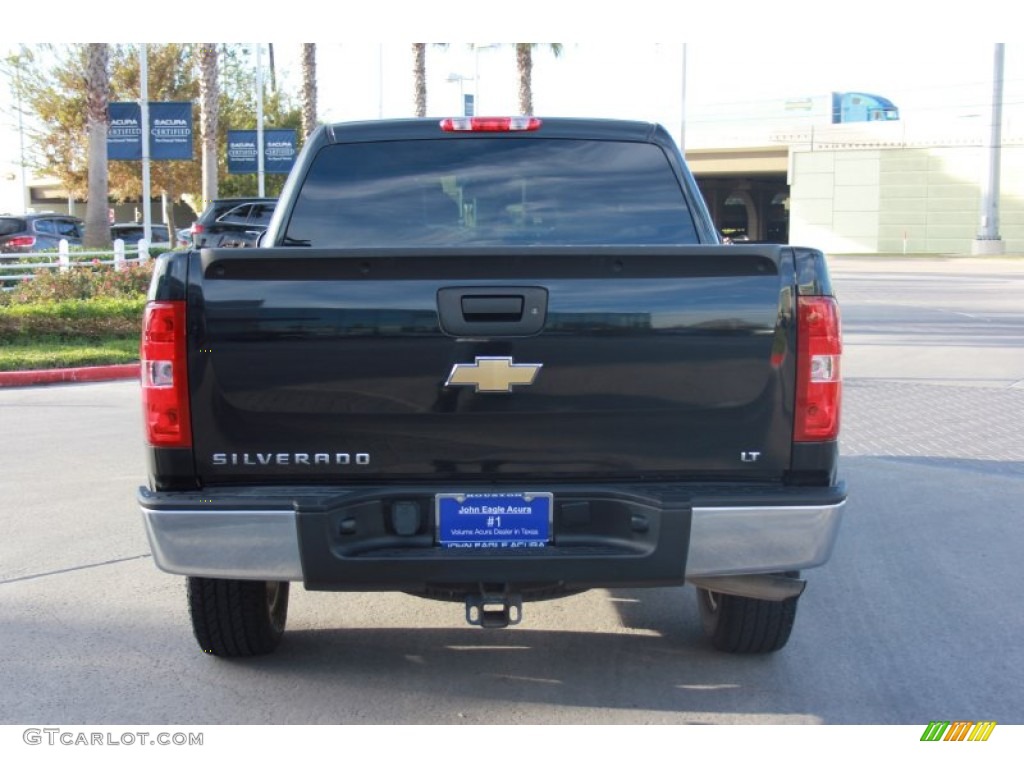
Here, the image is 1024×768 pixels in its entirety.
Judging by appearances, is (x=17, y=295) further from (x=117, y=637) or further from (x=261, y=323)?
(x=261, y=323)

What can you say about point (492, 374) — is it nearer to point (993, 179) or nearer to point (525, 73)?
point (525, 73)

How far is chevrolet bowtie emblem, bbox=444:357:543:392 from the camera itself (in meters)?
3.92

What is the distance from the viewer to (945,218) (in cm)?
6328

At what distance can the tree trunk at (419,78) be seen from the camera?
3728 centimetres

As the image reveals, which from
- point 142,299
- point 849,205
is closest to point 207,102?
point 142,299

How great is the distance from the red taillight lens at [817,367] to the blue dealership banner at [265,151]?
98.7 feet

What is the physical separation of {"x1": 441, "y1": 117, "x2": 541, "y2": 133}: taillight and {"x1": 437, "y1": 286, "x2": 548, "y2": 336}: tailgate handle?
166 centimetres

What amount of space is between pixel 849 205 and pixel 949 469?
60504 mm

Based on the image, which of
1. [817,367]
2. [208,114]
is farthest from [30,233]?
[817,367]

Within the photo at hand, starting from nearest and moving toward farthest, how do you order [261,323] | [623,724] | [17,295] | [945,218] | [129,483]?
[261,323]
[623,724]
[129,483]
[17,295]
[945,218]

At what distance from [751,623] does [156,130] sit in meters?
23.3

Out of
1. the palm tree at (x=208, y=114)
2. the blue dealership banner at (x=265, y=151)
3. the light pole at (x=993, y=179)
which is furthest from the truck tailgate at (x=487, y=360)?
the light pole at (x=993, y=179)

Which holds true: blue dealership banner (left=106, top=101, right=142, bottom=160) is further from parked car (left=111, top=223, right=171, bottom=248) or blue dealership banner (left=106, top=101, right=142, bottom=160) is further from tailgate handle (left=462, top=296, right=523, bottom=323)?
tailgate handle (left=462, top=296, right=523, bottom=323)

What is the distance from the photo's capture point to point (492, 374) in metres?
3.93
